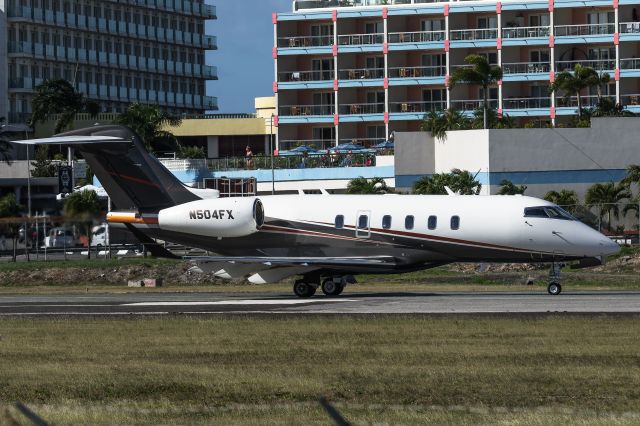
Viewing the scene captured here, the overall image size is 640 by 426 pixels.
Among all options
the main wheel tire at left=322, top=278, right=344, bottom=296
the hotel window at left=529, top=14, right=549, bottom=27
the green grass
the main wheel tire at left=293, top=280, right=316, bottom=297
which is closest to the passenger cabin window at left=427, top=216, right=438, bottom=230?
the main wheel tire at left=322, top=278, right=344, bottom=296

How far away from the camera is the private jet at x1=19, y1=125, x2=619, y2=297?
41.8 meters

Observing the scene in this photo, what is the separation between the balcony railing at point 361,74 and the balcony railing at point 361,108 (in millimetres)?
2359

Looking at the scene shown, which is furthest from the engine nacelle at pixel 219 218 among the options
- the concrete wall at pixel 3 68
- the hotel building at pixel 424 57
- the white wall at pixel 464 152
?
the concrete wall at pixel 3 68

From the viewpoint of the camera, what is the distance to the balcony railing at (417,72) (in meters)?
112

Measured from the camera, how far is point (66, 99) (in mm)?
104938

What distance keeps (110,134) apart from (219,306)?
790cm

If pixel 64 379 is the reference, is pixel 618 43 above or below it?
above

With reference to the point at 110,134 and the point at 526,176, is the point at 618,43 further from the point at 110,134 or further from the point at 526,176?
the point at 110,134

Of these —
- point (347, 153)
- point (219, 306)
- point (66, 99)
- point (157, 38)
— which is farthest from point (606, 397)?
point (157, 38)

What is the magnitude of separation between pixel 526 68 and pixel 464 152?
32562 mm

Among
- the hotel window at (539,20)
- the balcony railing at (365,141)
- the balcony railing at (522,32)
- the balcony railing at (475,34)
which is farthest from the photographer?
the balcony railing at (365,141)

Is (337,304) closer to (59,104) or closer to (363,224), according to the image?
(363,224)

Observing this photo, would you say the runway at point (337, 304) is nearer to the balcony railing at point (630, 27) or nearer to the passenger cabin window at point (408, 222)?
the passenger cabin window at point (408, 222)

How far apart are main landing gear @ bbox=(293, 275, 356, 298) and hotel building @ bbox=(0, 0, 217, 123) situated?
A: 9164 cm
